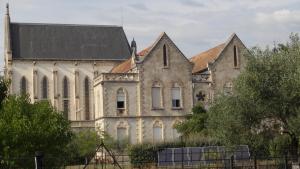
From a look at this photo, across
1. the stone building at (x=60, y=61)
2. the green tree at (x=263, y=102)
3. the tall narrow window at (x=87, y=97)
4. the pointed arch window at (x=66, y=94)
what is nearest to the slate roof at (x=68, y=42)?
the stone building at (x=60, y=61)

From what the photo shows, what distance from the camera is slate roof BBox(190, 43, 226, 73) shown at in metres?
66.9

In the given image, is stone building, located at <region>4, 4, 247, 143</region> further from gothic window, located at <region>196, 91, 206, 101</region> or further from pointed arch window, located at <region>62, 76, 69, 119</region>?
pointed arch window, located at <region>62, 76, 69, 119</region>

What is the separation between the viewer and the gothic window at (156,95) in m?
63.7

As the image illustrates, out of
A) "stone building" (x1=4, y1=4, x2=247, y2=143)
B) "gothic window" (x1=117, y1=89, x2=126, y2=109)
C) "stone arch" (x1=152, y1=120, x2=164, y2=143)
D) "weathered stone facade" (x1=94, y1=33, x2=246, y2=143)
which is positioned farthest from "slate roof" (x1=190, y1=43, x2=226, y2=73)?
"gothic window" (x1=117, y1=89, x2=126, y2=109)

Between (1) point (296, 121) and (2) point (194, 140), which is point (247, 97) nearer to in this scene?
(1) point (296, 121)

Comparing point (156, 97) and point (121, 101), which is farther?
point (156, 97)

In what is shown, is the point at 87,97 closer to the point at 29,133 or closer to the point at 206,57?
the point at 206,57

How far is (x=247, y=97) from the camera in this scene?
30234mm

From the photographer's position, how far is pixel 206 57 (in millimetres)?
69875

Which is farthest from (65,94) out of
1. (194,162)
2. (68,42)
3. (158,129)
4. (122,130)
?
(194,162)

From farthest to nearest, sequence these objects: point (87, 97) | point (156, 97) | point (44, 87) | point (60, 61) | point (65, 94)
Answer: point (87, 97) → point (65, 94) → point (60, 61) → point (44, 87) → point (156, 97)

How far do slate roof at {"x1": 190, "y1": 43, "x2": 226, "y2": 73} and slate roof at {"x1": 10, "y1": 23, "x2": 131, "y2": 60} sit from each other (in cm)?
1798

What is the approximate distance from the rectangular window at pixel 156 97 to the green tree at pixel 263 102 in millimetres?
31603

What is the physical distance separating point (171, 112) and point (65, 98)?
978 inches
